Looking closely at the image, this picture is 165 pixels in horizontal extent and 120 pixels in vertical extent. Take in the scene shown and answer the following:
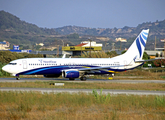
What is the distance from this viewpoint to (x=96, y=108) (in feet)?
61.7

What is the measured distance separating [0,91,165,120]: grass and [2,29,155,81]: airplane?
18291mm

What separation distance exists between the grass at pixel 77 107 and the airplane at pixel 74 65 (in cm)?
1829

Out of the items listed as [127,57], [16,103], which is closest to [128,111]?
[16,103]

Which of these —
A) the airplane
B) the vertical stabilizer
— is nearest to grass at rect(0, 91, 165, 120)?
the airplane

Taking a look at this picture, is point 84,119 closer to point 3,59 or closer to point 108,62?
point 108,62

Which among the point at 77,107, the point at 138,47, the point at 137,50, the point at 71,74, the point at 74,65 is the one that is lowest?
the point at 77,107

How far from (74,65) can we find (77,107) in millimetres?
23952

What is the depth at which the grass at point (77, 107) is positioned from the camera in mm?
15742

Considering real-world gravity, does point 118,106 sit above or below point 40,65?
A: below

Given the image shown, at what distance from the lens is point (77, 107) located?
1891 centimetres

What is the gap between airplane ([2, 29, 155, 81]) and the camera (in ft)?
133

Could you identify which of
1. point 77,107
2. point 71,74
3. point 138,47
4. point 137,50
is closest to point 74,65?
point 71,74

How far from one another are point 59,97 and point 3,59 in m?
57.6

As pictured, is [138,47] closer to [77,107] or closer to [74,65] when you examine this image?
[74,65]
